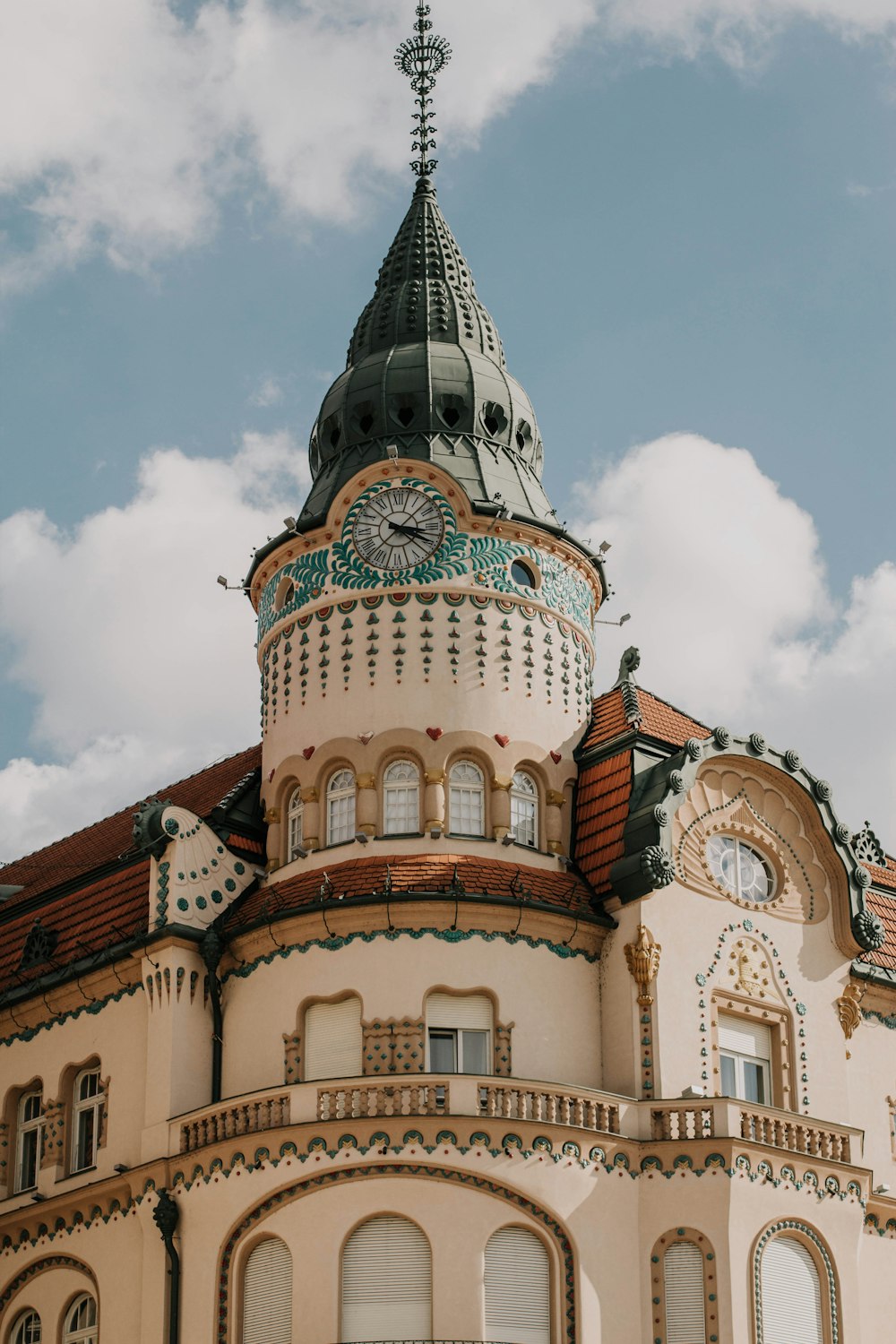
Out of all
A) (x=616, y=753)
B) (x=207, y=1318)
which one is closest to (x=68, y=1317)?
A: (x=207, y=1318)

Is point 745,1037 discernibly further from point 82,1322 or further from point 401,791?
point 82,1322

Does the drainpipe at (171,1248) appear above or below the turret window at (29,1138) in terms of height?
below

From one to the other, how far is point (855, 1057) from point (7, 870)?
19154mm

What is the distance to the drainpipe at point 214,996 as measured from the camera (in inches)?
1363

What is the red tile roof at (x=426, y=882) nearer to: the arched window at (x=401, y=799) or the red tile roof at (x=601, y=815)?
the red tile roof at (x=601, y=815)

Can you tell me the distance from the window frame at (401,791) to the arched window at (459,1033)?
3.08 m

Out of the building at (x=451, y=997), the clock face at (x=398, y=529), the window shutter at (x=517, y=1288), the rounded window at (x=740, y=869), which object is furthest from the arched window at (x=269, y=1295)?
the clock face at (x=398, y=529)

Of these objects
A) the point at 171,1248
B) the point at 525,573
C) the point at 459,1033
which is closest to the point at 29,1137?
the point at 171,1248

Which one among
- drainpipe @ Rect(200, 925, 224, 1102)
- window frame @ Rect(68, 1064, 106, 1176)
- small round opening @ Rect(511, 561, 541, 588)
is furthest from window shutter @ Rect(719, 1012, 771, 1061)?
window frame @ Rect(68, 1064, 106, 1176)

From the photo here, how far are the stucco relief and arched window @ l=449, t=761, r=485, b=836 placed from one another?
3.19 metres

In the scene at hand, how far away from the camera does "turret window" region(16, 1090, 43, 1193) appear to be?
1449 inches

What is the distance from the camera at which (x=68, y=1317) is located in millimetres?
34719

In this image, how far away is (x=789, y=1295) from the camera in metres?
32.3

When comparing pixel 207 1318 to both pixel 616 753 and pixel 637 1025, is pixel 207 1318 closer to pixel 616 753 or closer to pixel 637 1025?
pixel 637 1025
